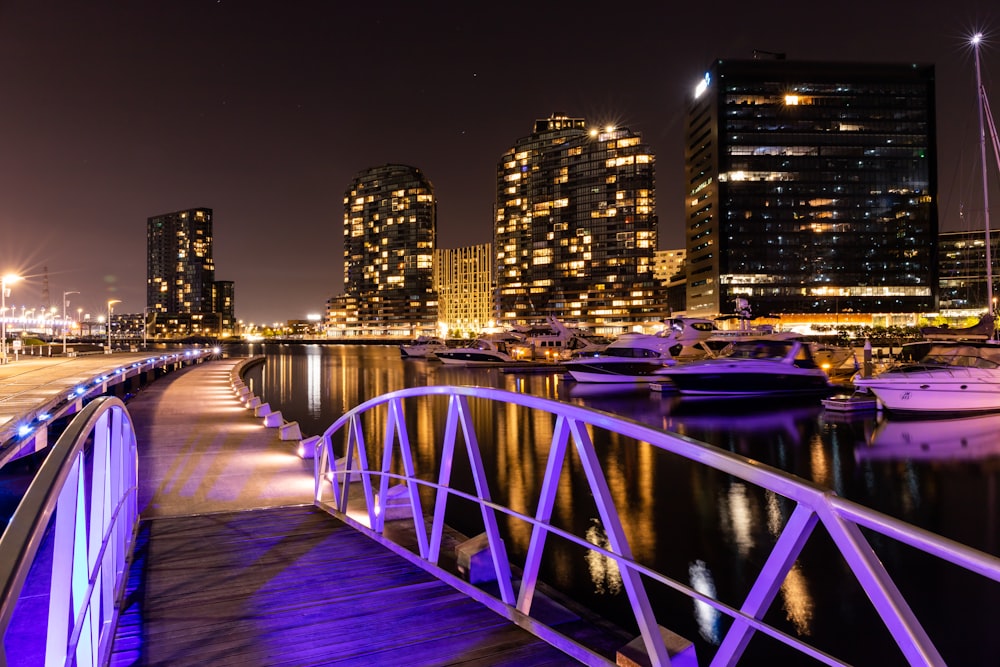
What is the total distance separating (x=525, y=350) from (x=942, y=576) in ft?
194

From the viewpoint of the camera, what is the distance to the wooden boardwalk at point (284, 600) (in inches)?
150

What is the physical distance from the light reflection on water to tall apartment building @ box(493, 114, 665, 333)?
5489 inches

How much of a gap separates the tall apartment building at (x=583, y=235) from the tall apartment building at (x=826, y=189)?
98.8 feet

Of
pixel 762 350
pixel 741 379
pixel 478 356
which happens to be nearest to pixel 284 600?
pixel 741 379

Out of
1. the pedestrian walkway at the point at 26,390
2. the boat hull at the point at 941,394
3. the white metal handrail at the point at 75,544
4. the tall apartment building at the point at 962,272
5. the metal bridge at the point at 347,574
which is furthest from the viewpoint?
the tall apartment building at the point at 962,272

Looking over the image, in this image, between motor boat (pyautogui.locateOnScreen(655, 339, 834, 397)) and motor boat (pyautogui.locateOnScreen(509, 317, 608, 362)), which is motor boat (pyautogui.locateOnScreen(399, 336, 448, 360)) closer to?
motor boat (pyautogui.locateOnScreen(509, 317, 608, 362))

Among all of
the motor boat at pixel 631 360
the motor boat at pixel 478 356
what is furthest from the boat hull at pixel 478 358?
the motor boat at pixel 631 360

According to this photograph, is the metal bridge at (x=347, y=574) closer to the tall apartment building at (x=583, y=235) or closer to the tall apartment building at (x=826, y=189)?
the tall apartment building at (x=826, y=189)

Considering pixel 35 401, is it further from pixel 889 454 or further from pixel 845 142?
pixel 845 142

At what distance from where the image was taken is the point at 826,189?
136 metres

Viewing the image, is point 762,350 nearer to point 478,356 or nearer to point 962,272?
point 478,356

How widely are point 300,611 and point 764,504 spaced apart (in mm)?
12464

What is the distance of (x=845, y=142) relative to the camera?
Result: 5325 inches

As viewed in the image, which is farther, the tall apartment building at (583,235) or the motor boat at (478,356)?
the tall apartment building at (583,235)
